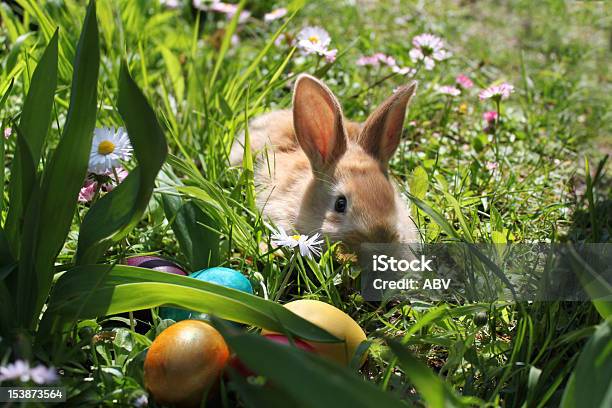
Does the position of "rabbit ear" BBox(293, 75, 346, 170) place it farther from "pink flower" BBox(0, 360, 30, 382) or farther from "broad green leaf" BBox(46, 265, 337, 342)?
"pink flower" BBox(0, 360, 30, 382)

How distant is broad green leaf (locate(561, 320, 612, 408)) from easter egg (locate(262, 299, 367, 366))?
617 mm

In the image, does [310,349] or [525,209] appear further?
[525,209]

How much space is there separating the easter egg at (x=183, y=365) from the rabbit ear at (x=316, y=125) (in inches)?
52.2

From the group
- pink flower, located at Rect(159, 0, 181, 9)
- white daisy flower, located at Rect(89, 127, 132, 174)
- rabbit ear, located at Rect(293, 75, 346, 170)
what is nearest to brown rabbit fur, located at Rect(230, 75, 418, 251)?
rabbit ear, located at Rect(293, 75, 346, 170)

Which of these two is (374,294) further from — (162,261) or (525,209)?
(525,209)

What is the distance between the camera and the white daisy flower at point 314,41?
3303 mm

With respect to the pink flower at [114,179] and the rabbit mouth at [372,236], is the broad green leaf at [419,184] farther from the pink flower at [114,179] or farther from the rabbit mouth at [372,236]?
the pink flower at [114,179]

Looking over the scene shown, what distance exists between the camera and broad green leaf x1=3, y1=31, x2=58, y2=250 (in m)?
2.01

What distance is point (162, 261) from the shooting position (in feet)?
7.94

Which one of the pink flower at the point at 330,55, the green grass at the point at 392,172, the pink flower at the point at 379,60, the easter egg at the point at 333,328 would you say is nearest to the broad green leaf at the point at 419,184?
the green grass at the point at 392,172

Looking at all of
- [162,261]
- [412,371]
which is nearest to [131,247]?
[162,261]

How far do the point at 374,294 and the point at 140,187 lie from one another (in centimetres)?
100

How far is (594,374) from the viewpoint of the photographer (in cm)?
152

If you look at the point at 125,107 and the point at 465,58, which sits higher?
the point at 125,107
